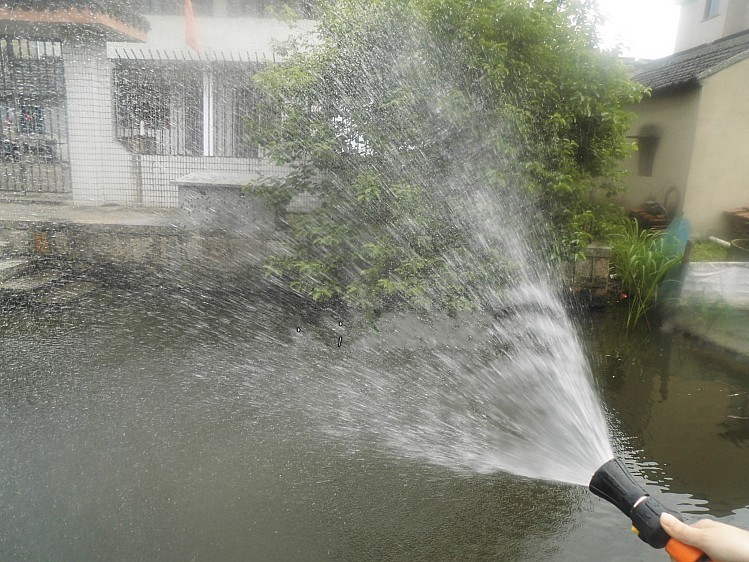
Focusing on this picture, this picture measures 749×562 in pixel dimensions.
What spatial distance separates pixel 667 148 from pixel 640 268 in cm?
373

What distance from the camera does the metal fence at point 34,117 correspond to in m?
8.42

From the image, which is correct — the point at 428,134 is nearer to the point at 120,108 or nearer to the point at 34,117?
the point at 120,108

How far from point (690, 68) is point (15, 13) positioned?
996cm

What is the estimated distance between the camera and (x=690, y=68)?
9469 millimetres

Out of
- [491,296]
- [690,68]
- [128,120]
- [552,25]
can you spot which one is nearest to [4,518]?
[491,296]

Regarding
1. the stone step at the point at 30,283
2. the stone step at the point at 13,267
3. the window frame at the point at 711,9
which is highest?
the window frame at the point at 711,9

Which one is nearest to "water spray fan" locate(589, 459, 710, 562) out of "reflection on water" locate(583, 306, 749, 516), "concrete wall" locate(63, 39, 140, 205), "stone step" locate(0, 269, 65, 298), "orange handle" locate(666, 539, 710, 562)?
"orange handle" locate(666, 539, 710, 562)

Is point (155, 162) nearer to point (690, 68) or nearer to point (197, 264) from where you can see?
point (197, 264)

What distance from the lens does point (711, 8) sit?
16312mm

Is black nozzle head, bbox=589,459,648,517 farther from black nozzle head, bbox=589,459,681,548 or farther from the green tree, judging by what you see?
the green tree

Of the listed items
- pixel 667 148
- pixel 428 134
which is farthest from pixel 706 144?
pixel 428 134

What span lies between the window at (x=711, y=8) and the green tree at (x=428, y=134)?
13.3 m

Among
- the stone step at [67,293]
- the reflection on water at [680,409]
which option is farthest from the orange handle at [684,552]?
the stone step at [67,293]

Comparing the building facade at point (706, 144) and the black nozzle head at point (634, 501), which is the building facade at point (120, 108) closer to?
the building facade at point (706, 144)
